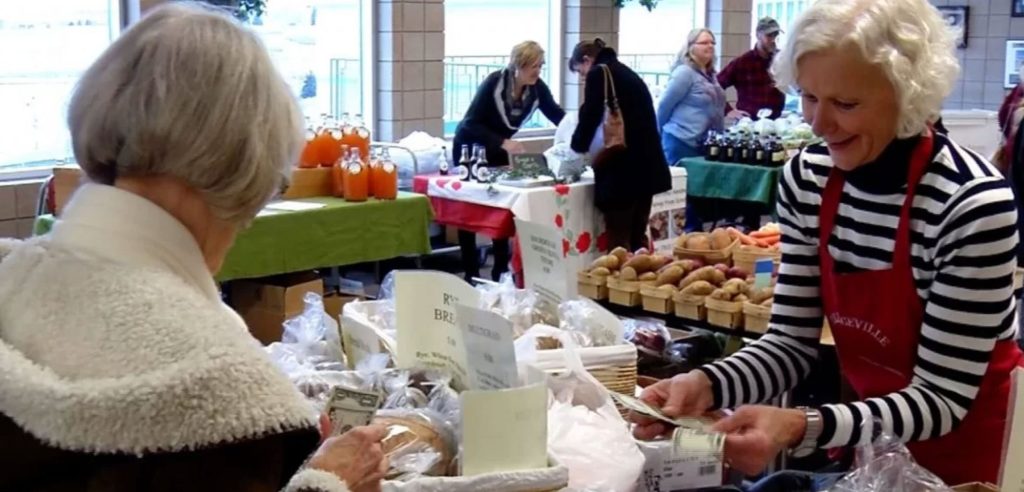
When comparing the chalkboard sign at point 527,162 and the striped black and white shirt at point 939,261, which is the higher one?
the striped black and white shirt at point 939,261

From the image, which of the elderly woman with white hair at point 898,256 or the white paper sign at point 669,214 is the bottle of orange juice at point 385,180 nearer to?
the white paper sign at point 669,214

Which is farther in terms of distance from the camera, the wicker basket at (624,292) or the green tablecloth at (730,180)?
the green tablecloth at (730,180)

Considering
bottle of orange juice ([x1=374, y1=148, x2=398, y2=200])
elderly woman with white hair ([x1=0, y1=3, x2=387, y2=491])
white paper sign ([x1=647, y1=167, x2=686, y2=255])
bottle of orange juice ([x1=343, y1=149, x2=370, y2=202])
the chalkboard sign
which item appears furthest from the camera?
white paper sign ([x1=647, y1=167, x2=686, y2=255])

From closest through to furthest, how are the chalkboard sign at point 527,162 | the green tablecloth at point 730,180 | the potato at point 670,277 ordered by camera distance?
1. the potato at point 670,277
2. the chalkboard sign at point 527,162
3. the green tablecloth at point 730,180

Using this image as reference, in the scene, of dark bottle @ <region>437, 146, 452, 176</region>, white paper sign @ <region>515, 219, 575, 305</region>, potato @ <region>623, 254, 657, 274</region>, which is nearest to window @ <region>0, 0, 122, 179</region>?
dark bottle @ <region>437, 146, 452, 176</region>

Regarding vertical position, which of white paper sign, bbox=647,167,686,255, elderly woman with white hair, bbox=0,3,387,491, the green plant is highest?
the green plant

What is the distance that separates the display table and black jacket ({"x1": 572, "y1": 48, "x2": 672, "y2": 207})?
1032mm

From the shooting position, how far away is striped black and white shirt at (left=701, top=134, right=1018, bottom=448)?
1726mm

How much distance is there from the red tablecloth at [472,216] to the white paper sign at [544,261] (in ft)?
11.4

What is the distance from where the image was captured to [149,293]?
117 centimetres

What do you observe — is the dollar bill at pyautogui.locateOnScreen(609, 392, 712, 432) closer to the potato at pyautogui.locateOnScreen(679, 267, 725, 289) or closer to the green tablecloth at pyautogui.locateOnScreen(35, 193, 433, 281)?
the potato at pyautogui.locateOnScreen(679, 267, 725, 289)

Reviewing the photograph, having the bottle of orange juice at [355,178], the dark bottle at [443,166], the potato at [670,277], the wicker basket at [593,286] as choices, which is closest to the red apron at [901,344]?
the potato at [670,277]

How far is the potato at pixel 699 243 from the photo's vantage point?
3677 millimetres

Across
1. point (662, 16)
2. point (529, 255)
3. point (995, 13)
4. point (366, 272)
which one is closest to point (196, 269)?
point (529, 255)
